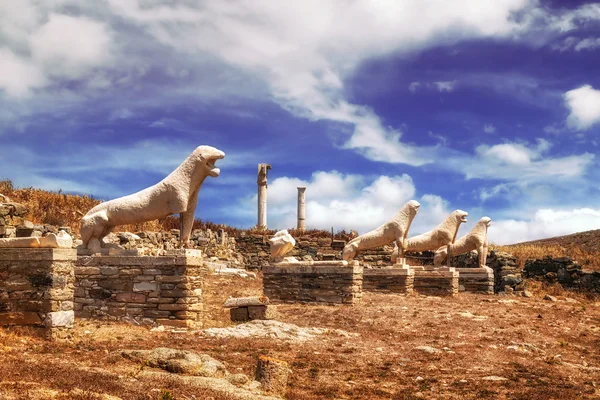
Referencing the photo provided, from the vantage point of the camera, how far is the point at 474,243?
22.9m

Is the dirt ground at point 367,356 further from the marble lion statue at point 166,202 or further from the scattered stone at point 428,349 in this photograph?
the marble lion statue at point 166,202

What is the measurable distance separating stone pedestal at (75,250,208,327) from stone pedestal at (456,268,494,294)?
1326cm

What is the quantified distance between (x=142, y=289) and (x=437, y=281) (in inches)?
452

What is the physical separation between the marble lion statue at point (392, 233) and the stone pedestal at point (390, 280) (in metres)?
0.78

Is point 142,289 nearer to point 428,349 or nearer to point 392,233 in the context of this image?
point 428,349

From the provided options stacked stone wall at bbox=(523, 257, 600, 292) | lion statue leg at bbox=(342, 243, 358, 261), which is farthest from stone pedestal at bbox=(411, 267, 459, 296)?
stacked stone wall at bbox=(523, 257, 600, 292)

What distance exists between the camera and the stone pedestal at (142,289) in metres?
11.9

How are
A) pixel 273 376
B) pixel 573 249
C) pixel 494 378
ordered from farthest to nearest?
1. pixel 573 249
2. pixel 494 378
3. pixel 273 376

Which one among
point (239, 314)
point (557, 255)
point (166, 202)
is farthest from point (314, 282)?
point (557, 255)

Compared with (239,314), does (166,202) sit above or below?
above

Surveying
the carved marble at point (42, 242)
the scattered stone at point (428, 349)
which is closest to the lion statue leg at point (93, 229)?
the carved marble at point (42, 242)

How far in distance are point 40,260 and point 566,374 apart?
27.4 feet

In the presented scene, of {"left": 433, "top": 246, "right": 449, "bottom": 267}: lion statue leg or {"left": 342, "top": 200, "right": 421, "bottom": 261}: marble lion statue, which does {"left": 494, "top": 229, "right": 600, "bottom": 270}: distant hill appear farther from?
{"left": 342, "top": 200, "right": 421, "bottom": 261}: marble lion statue

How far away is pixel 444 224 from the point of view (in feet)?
72.5
